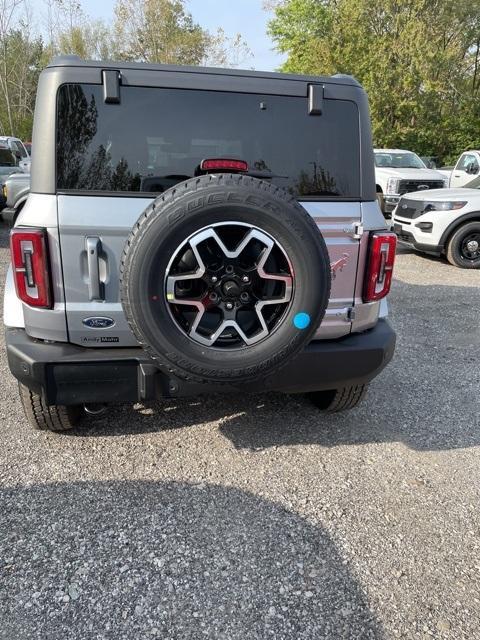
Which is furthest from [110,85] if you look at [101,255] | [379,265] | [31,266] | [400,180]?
[400,180]

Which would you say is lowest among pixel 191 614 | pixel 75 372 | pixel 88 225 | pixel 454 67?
pixel 191 614

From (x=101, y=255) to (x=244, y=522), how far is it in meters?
1.47

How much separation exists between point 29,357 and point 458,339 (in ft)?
14.0

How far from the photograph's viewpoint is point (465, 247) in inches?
330

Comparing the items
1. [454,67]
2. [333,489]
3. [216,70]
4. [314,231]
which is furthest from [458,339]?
[454,67]

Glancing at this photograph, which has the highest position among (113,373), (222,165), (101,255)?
(222,165)

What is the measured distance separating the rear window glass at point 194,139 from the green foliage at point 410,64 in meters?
22.2

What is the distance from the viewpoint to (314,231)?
2287 mm

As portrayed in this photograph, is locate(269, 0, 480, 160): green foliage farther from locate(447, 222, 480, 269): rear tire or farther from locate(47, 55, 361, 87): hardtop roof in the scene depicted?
locate(47, 55, 361, 87): hardtop roof

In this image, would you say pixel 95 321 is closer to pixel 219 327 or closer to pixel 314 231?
pixel 219 327

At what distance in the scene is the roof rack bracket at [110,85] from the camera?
91.4 inches

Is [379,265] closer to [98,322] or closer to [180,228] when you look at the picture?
[180,228]

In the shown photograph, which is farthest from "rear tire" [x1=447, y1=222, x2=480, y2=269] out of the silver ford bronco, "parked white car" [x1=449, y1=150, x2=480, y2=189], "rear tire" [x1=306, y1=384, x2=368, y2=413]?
the silver ford bronco

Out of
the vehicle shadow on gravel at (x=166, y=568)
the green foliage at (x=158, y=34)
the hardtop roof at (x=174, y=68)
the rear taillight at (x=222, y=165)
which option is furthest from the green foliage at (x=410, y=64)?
the vehicle shadow on gravel at (x=166, y=568)
